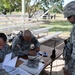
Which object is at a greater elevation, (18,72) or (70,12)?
(70,12)

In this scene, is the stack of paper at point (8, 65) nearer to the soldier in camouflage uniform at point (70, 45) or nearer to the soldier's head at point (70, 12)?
the soldier in camouflage uniform at point (70, 45)

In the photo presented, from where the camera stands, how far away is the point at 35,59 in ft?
6.12

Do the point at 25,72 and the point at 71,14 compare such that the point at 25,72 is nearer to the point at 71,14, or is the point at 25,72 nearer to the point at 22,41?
the point at 71,14

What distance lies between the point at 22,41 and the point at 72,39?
1405 millimetres

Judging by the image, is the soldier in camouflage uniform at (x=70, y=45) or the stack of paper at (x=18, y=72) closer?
the soldier in camouflage uniform at (x=70, y=45)

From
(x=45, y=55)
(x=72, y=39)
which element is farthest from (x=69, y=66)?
(x=45, y=55)

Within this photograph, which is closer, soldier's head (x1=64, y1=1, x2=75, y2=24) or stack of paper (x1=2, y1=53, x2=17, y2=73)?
soldier's head (x1=64, y1=1, x2=75, y2=24)

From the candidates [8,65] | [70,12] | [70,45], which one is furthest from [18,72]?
[70,12]

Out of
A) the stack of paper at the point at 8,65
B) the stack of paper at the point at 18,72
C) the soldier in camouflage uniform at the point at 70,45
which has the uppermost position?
the soldier in camouflage uniform at the point at 70,45

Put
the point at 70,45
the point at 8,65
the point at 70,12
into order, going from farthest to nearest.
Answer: the point at 8,65
the point at 70,45
the point at 70,12

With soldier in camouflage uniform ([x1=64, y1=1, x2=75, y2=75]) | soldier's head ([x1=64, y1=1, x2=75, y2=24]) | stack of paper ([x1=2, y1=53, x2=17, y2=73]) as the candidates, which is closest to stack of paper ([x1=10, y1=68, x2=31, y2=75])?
stack of paper ([x1=2, y1=53, x2=17, y2=73])

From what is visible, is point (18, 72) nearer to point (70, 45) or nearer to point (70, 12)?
point (70, 45)

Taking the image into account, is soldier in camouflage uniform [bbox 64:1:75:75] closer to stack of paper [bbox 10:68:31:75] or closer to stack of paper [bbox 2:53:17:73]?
stack of paper [bbox 10:68:31:75]

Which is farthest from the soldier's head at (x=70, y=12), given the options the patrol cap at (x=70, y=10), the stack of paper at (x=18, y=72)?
the stack of paper at (x=18, y=72)
